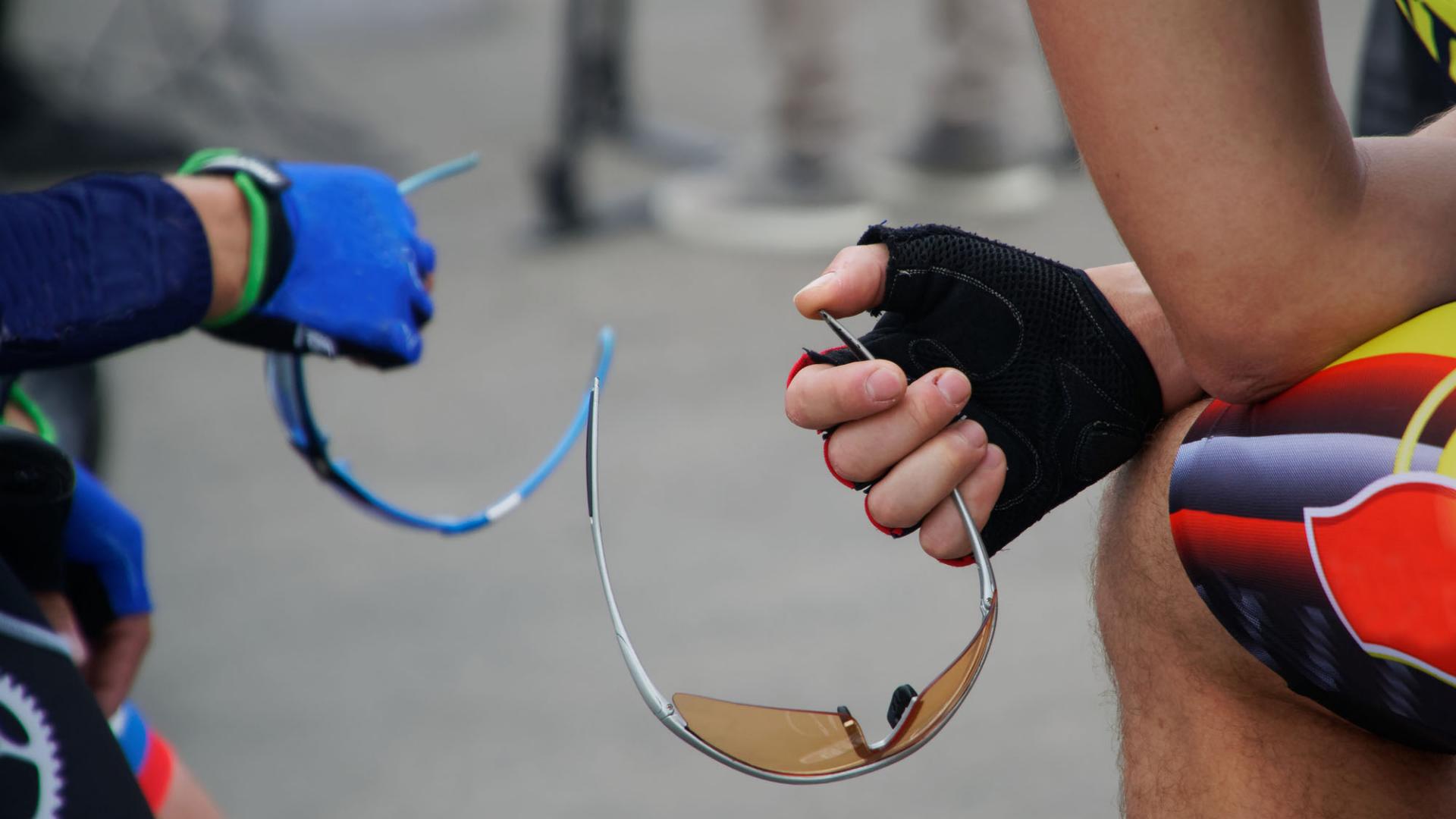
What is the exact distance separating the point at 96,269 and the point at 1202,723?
29.1 inches

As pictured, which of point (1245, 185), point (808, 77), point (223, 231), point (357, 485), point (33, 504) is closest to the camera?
point (1245, 185)

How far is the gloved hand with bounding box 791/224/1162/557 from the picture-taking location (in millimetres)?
833

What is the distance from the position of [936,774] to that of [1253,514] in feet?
3.39

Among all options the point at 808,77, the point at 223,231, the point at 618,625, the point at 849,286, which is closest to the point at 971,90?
the point at 808,77

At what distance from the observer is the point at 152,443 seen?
2.59 meters

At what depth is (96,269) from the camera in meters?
0.91

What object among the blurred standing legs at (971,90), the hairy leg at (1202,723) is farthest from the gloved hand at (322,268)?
the blurred standing legs at (971,90)

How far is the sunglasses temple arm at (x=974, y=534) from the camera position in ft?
2.56

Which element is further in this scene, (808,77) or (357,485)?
(808,77)

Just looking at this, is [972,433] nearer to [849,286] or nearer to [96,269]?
[849,286]

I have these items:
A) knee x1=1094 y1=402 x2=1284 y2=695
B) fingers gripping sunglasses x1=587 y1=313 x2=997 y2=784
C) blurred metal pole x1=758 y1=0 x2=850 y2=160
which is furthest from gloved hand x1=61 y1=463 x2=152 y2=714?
blurred metal pole x1=758 y1=0 x2=850 y2=160

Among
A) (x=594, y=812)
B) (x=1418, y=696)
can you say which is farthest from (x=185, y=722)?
(x=1418, y=696)

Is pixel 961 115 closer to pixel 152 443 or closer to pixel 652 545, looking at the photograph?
pixel 652 545

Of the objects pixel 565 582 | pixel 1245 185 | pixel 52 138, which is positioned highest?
pixel 1245 185
